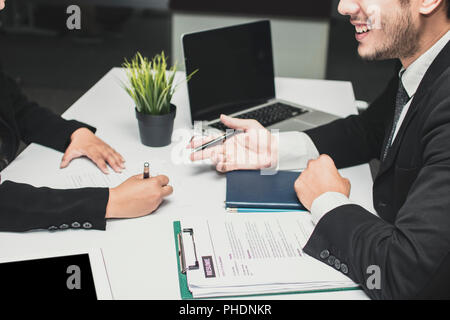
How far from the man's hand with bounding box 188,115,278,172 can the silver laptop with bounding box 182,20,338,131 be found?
0.50ft

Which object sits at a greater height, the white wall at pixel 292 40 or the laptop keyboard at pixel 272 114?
the white wall at pixel 292 40

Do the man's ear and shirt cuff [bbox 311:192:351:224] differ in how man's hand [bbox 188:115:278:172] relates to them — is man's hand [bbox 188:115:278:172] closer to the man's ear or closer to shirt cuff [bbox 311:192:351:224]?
shirt cuff [bbox 311:192:351:224]

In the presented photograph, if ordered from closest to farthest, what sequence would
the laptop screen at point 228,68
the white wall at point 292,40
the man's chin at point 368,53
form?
the man's chin at point 368,53, the laptop screen at point 228,68, the white wall at point 292,40

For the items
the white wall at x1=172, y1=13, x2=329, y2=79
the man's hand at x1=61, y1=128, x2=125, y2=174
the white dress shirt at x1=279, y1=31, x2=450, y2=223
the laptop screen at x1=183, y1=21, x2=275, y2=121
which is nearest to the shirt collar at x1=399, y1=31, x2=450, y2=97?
the white dress shirt at x1=279, y1=31, x2=450, y2=223

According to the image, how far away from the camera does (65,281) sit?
0.83 meters

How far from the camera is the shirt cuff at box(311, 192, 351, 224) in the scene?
0.99 meters

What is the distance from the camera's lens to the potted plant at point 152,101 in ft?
4.11

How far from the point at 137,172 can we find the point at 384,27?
65 centimetres

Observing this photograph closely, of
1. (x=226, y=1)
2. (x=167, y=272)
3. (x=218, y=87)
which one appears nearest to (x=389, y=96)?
(x=218, y=87)

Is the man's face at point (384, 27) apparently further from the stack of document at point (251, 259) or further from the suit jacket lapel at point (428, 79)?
the stack of document at point (251, 259)

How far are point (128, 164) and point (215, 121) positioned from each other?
12.4 inches

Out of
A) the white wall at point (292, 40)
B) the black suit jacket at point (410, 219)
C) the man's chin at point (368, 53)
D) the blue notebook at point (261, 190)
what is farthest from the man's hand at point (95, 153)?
the white wall at point (292, 40)

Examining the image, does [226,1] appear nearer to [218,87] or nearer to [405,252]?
[218,87]
